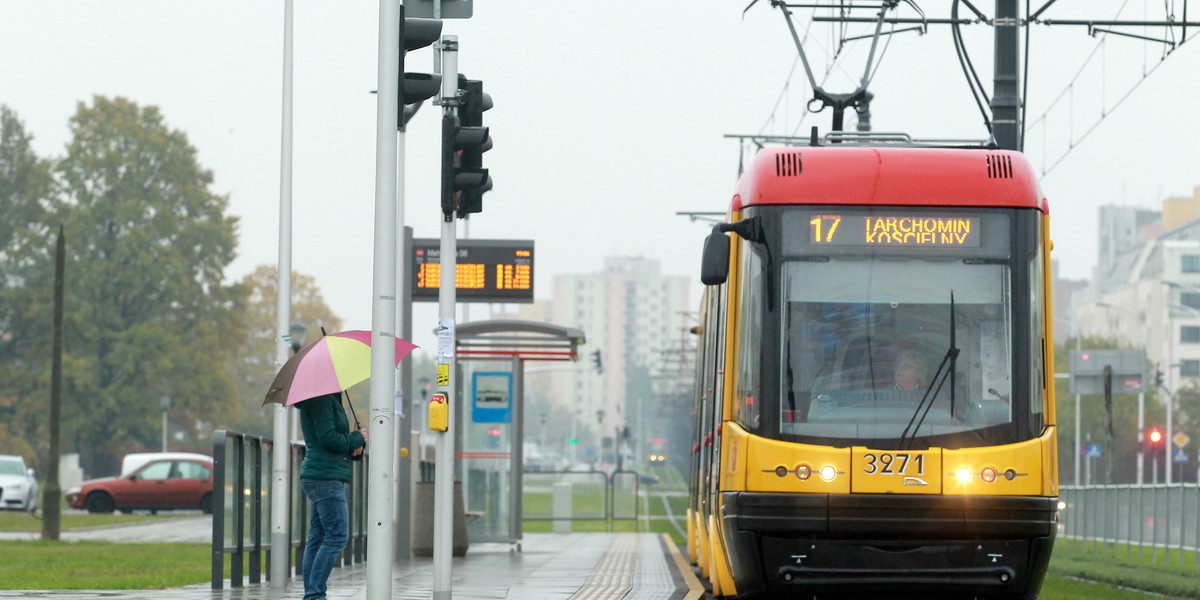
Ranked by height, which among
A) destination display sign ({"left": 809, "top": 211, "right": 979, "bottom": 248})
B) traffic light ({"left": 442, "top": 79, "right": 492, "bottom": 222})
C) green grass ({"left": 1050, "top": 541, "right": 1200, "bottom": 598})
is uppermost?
traffic light ({"left": 442, "top": 79, "right": 492, "bottom": 222})

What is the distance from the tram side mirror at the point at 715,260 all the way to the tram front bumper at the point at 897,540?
1.35 meters

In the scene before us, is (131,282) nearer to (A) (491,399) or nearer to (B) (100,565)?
(A) (491,399)

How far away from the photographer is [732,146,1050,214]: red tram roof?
36.8 ft

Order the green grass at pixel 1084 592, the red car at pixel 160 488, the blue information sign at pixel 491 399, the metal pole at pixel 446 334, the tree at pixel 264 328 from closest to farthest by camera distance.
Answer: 1. the metal pole at pixel 446 334
2. the green grass at pixel 1084 592
3. the blue information sign at pixel 491 399
4. the red car at pixel 160 488
5. the tree at pixel 264 328

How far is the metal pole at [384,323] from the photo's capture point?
1036 centimetres

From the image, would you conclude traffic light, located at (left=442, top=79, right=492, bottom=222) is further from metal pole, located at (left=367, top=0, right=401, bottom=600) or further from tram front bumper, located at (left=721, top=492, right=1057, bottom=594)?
tram front bumper, located at (left=721, top=492, right=1057, bottom=594)

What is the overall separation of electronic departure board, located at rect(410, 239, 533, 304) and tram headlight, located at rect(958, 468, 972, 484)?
11.0m

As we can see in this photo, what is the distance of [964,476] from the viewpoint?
34.6 feet

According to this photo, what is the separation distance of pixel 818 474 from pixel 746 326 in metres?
1.12

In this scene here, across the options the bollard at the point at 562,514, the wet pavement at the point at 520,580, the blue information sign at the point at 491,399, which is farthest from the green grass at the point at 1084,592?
the bollard at the point at 562,514

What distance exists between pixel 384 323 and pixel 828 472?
2.81 m

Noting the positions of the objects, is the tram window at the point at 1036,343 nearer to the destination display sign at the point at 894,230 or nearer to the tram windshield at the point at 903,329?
the tram windshield at the point at 903,329

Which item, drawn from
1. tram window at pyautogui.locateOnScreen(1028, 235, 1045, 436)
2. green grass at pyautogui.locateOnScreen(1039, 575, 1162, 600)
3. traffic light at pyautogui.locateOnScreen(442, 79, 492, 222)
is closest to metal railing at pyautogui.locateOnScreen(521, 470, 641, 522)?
green grass at pyautogui.locateOnScreen(1039, 575, 1162, 600)

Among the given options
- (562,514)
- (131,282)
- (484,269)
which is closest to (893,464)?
(484,269)
